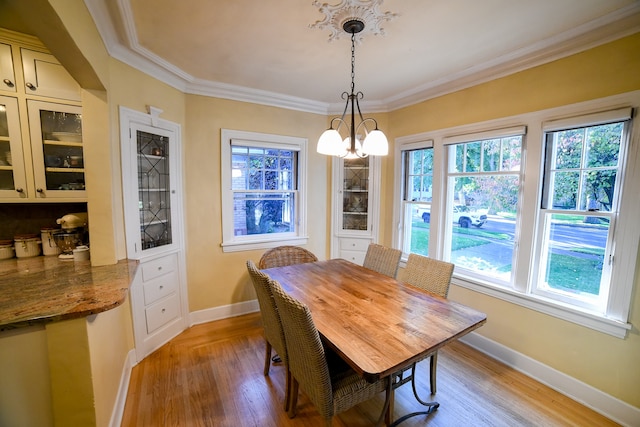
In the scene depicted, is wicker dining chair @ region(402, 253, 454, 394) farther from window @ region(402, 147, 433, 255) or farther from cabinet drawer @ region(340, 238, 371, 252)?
cabinet drawer @ region(340, 238, 371, 252)

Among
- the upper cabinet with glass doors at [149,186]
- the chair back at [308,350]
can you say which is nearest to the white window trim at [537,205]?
the chair back at [308,350]

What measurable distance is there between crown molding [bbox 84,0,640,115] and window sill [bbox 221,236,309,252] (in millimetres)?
1645

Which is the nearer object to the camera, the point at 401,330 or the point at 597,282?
the point at 401,330

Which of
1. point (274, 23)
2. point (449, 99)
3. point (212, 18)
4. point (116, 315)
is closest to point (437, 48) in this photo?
point (449, 99)

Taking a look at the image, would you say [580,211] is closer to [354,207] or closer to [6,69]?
[354,207]

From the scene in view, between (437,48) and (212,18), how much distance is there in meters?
1.68

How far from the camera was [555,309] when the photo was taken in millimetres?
2047

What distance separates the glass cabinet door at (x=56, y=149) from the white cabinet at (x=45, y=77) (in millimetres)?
80

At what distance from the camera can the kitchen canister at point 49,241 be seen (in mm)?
2039

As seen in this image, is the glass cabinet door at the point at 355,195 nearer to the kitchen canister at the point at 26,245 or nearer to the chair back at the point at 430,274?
the chair back at the point at 430,274

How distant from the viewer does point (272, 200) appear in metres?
3.41

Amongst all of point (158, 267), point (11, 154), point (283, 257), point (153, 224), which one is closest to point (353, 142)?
point (283, 257)

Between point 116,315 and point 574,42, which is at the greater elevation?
point 574,42

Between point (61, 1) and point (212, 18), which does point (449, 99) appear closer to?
point (212, 18)
